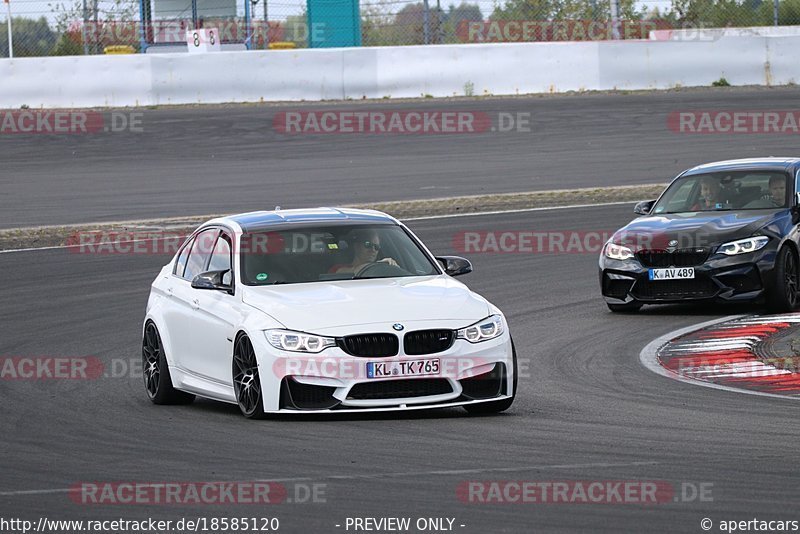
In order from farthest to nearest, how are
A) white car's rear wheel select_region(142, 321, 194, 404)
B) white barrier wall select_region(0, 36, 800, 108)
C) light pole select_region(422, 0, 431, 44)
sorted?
light pole select_region(422, 0, 431, 44)
white barrier wall select_region(0, 36, 800, 108)
white car's rear wheel select_region(142, 321, 194, 404)

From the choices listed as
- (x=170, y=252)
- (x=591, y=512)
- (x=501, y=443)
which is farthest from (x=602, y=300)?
(x=591, y=512)

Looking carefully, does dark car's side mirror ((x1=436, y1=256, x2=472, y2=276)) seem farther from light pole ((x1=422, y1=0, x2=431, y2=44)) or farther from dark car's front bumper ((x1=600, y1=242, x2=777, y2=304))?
light pole ((x1=422, y1=0, x2=431, y2=44))

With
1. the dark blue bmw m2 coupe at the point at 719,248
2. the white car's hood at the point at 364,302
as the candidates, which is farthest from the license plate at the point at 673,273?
the white car's hood at the point at 364,302

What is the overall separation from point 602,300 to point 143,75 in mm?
19584

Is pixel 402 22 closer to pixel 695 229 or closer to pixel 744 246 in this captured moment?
pixel 695 229

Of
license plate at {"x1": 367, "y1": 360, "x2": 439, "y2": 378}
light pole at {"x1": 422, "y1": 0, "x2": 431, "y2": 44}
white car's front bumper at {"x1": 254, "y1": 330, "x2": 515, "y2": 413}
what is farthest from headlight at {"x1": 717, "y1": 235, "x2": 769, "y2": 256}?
light pole at {"x1": 422, "y1": 0, "x2": 431, "y2": 44}

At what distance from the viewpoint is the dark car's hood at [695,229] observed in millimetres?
15242

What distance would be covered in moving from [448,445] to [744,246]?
712 centimetres

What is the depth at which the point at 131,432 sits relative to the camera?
9719 mm

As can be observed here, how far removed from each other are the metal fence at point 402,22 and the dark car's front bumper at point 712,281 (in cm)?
1811

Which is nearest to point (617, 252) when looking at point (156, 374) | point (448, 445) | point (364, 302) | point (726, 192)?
point (726, 192)

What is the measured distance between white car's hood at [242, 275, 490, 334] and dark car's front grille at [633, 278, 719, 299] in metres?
5.14

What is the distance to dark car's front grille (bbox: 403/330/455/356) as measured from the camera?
9711 mm

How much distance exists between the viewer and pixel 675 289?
15.2 metres
